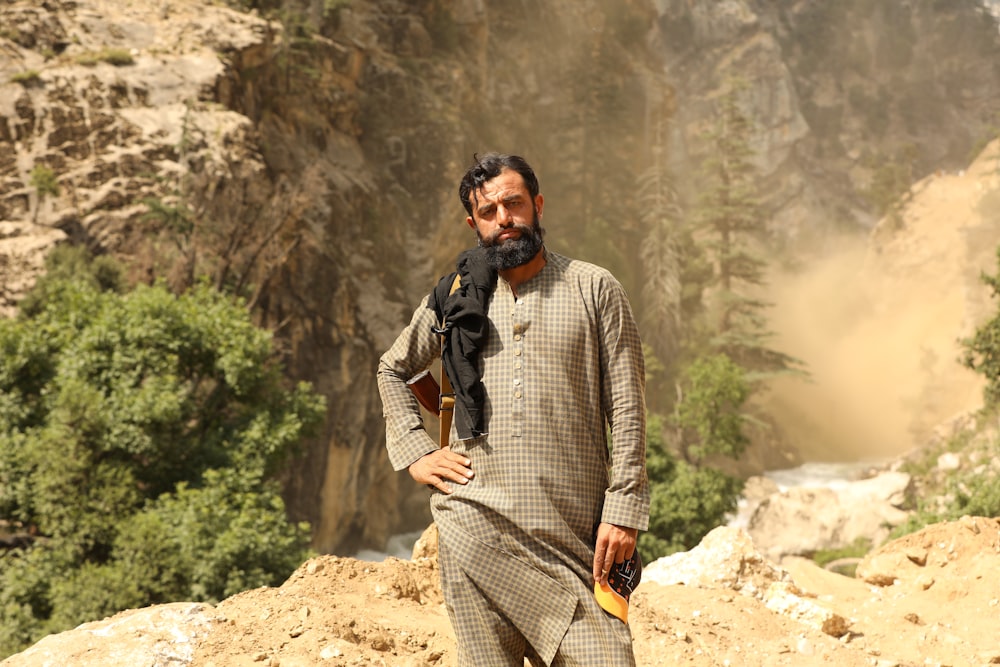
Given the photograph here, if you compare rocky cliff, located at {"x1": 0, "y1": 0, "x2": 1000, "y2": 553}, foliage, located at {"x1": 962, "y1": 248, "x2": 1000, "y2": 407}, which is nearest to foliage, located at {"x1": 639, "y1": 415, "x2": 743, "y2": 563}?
foliage, located at {"x1": 962, "y1": 248, "x2": 1000, "y2": 407}

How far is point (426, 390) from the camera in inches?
119

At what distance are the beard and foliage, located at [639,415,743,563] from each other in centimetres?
1645

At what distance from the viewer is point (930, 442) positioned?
33.6 meters

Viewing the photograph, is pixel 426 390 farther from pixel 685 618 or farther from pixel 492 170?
pixel 685 618

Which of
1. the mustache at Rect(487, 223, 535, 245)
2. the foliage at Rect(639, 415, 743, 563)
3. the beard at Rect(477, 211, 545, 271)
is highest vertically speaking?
the mustache at Rect(487, 223, 535, 245)

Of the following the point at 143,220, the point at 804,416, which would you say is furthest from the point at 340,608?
the point at 804,416

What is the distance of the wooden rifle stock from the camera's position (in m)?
2.99

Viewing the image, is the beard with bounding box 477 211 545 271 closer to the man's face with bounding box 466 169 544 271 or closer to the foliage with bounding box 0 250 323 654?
the man's face with bounding box 466 169 544 271

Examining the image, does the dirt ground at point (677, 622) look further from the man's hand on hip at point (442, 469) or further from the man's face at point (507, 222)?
the man's face at point (507, 222)

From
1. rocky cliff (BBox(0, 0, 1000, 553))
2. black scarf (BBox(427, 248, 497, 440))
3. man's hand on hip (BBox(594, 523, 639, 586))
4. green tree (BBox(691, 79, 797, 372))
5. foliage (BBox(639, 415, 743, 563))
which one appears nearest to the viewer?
man's hand on hip (BBox(594, 523, 639, 586))

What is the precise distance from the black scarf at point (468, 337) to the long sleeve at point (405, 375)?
0.09 meters

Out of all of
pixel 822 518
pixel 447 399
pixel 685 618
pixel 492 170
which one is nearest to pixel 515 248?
pixel 492 170

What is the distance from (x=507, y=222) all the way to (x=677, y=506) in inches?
691

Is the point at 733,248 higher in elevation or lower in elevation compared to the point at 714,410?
higher
